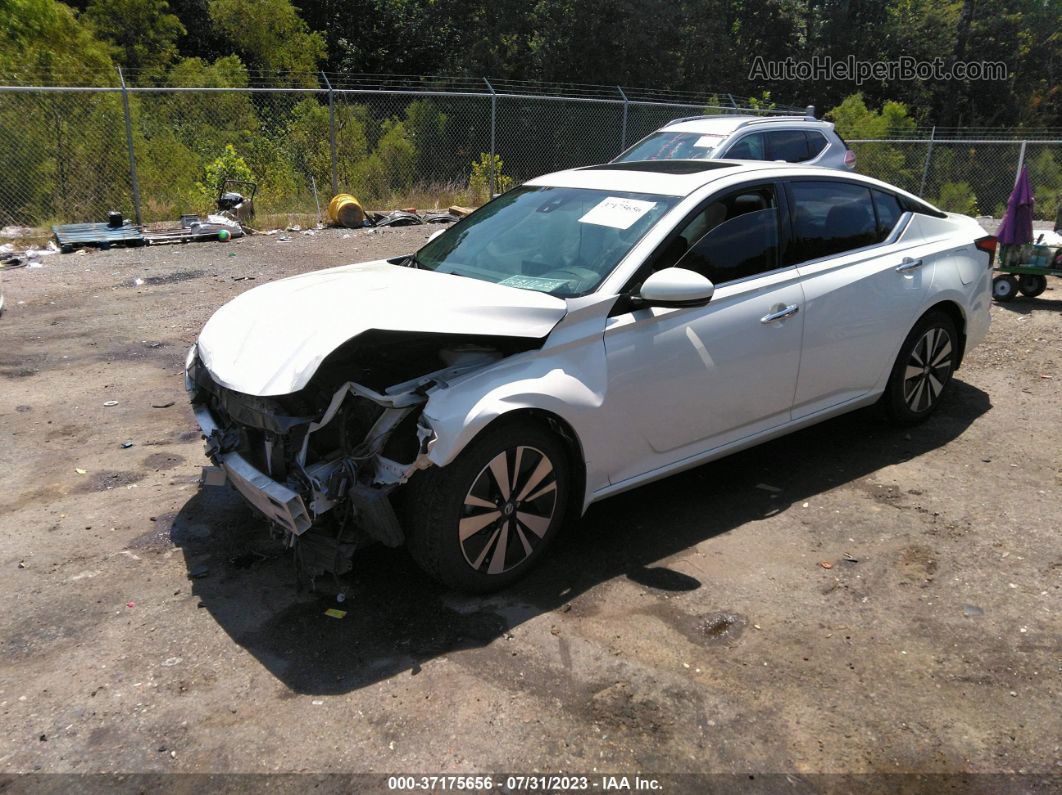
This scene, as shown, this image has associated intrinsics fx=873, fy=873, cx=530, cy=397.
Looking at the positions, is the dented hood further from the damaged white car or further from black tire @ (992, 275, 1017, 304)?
black tire @ (992, 275, 1017, 304)

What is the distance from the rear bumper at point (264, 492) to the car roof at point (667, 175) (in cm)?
233

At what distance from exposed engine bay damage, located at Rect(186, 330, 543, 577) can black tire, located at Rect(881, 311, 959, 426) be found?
9.32 feet

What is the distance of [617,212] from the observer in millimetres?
4438

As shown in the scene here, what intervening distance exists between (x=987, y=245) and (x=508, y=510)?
13.4 ft

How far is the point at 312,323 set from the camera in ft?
12.2

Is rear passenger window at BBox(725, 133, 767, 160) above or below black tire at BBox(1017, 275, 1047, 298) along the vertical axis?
above

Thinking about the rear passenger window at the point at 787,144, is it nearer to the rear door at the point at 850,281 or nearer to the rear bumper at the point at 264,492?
the rear door at the point at 850,281

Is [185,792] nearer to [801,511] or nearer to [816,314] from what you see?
[801,511]

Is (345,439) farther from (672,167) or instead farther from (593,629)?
(672,167)

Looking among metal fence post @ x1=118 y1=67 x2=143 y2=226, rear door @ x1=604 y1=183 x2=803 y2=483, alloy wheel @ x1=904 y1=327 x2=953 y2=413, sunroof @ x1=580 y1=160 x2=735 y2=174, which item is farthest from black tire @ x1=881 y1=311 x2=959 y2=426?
metal fence post @ x1=118 y1=67 x2=143 y2=226

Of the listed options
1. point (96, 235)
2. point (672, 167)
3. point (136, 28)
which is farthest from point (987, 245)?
point (136, 28)

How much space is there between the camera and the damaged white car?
356 centimetres

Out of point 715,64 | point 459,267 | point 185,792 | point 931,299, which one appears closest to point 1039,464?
point 931,299

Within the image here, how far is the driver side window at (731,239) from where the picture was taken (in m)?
4.30
